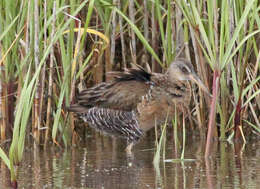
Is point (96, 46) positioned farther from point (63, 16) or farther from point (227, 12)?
point (227, 12)

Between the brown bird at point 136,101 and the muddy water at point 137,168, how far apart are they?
278 mm

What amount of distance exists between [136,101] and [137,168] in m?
1.08

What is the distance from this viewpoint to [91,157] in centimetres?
677

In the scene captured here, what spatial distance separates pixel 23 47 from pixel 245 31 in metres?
2.15

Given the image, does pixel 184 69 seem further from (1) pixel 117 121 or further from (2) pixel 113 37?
(2) pixel 113 37

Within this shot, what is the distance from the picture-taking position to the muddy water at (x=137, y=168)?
17.8ft

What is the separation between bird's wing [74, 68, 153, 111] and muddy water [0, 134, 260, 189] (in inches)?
18.7

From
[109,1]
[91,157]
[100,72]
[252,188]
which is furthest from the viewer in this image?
[100,72]

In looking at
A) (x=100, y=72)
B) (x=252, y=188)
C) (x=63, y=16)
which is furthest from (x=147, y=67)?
(x=252, y=188)

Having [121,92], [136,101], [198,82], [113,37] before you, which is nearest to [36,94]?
[121,92]

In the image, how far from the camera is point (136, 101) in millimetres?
7105

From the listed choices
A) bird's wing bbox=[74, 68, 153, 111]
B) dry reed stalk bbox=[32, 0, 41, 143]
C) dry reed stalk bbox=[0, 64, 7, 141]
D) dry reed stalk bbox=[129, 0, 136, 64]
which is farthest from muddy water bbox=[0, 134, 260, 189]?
dry reed stalk bbox=[129, 0, 136, 64]

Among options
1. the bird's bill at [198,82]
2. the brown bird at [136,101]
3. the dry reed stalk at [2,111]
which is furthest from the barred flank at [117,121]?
the dry reed stalk at [2,111]

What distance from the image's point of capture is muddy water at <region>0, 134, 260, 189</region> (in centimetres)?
544
